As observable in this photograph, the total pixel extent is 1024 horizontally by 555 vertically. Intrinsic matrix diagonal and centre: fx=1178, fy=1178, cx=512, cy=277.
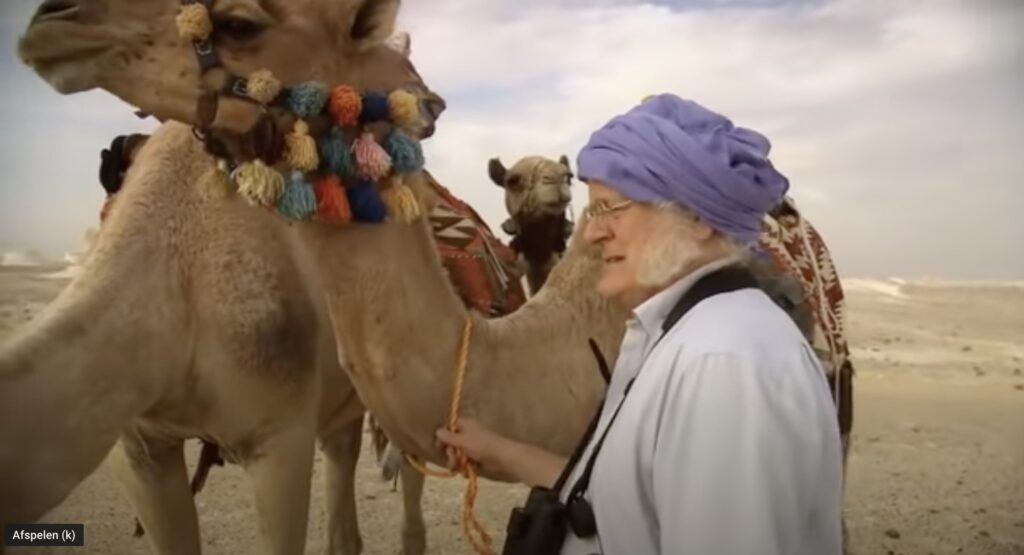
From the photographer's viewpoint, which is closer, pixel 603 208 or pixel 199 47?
pixel 603 208

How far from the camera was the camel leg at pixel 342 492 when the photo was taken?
14.2 ft

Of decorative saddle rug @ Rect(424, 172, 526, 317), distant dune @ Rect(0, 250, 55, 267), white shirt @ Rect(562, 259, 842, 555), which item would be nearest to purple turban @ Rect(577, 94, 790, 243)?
white shirt @ Rect(562, 259, 842, 555)

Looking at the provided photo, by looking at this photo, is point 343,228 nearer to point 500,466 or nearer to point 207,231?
point 500,466

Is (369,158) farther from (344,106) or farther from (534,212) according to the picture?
(534,212)

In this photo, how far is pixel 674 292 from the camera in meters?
1.52

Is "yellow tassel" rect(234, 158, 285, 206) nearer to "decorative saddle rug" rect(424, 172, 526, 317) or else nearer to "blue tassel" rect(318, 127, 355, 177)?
"blue tassel" rect(318, 127, 355, 177)

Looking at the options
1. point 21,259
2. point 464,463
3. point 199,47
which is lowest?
point 464,463

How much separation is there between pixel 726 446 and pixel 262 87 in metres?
1.05

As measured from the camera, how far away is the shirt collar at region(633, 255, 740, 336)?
1519mm

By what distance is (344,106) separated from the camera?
6.58 ft

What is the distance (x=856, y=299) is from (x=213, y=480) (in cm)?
741

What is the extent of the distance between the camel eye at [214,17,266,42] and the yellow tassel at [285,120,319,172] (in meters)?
0.18

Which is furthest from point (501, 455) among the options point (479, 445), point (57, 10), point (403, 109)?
point (57, 10)

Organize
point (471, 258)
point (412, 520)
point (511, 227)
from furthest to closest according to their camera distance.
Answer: point (412, 520) < point (511, 227) < point (471, 258)
